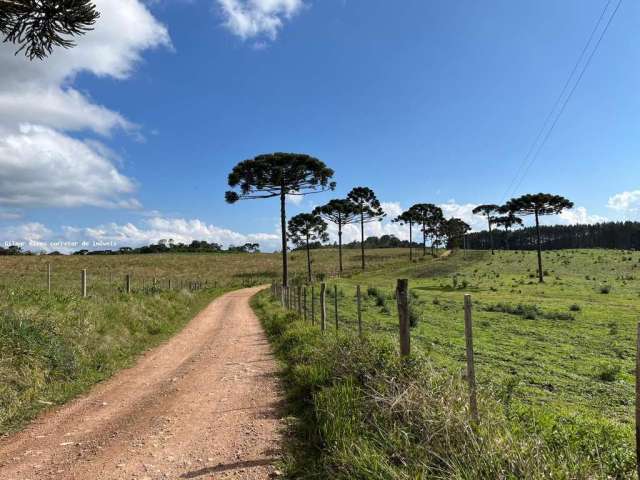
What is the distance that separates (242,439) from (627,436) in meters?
4.63

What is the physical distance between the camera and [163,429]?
553cm

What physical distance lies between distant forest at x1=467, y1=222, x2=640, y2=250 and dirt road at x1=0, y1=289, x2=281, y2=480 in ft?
421

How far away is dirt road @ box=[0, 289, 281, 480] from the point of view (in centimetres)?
446

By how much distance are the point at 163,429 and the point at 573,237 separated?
15898cm

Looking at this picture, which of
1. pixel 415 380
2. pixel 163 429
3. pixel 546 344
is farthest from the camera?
pixel 546 344

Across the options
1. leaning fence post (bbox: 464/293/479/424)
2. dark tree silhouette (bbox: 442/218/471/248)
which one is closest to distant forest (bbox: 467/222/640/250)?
dark tree silhouette (bbox: 442/218/471/248)

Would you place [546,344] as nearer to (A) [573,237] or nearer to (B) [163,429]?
(B) [163,429]

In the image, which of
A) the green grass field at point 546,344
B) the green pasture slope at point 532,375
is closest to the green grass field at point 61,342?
the green pasture slope at point 532,375

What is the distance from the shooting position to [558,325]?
15.2 meters

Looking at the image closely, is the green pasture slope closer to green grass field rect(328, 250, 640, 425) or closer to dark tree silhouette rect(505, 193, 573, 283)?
green grass field rect(328, 250, 640, 425)

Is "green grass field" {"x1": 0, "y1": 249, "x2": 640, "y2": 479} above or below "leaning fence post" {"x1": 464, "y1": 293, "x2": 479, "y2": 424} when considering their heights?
below

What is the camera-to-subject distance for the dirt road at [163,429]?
4.46 meters

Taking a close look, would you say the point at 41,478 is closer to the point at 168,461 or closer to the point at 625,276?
the point at 168,461

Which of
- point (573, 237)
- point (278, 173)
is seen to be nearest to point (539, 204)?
point (278, 173)
